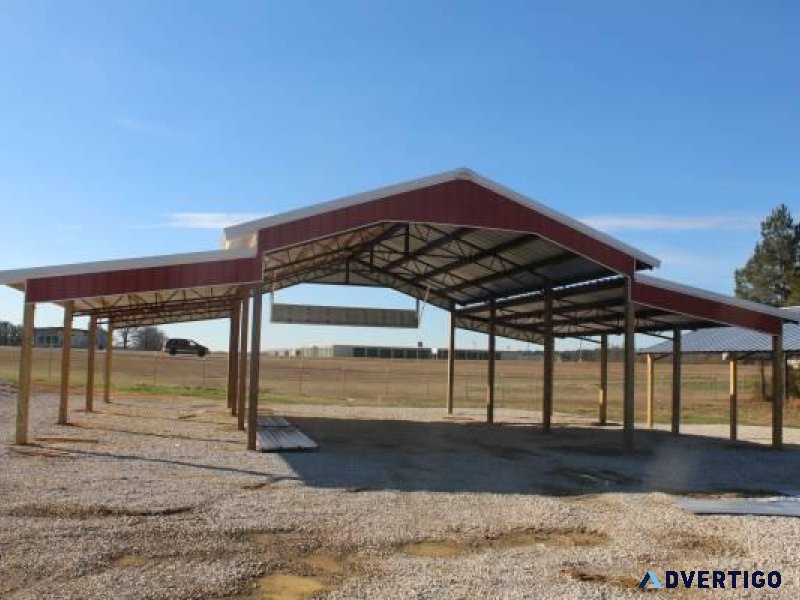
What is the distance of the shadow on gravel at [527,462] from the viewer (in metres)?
13.6

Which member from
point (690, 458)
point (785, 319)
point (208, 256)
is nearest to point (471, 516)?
point (208, 256)

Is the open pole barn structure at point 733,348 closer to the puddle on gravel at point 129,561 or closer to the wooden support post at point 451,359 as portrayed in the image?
the wooden support post at point 451,359

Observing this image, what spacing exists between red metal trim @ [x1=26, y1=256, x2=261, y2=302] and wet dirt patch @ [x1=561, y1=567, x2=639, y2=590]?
34.1 feet

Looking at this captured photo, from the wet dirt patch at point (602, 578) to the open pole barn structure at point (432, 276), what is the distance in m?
9.69

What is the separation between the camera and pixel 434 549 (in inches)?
343

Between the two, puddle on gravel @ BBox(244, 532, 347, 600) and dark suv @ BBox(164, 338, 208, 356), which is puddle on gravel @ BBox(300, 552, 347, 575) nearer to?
puddle on gravel @ BBox(244, 532, 347, 600)

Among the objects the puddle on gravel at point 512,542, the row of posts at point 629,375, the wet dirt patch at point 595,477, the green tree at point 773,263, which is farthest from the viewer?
the green tree at point 773,263

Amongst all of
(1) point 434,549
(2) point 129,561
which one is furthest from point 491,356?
(2) point 129,561

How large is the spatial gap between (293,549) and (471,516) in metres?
3.06

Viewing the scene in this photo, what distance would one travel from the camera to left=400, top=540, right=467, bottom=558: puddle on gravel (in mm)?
8484

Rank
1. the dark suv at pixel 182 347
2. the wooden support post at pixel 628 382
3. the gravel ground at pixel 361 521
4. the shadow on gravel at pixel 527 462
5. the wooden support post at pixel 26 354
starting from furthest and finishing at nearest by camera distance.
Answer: the dark suv at pixel 182 347
the wooden support post at pixel 628 382
the wooden support post at pixel 26 354
the shadow on gravel at pixel 527 462
the gravel ground at pixel 361 521

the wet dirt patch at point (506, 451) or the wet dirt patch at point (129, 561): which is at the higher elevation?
the wet dirt patch at point (129, 561)

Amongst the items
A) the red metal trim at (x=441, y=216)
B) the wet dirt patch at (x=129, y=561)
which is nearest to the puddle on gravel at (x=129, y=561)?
the wet dirt patch at (x=129, y=561)

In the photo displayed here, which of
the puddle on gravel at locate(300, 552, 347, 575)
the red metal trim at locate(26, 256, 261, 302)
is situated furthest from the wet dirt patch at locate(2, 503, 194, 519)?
the red metal trim at locate(26, 256, 261, 302)
